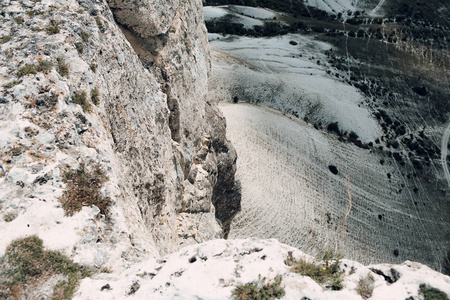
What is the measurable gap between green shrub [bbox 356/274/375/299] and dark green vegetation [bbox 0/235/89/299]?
4747 millimetres

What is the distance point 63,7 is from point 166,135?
6.16 meters

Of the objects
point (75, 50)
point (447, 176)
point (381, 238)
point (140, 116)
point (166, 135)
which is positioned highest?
point (75, 50)

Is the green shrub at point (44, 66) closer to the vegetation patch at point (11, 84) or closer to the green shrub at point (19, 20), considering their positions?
the vegetation patch at point (11, 84)

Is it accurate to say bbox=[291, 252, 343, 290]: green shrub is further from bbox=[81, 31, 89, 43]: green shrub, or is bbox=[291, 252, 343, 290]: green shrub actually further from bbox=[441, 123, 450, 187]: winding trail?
bbox=[441, 123, 450, 187]: winding trail

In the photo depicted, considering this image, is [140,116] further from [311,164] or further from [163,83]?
[311,164]

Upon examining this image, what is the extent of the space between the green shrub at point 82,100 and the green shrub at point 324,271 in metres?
5.96

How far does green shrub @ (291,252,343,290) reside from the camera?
5070 mm

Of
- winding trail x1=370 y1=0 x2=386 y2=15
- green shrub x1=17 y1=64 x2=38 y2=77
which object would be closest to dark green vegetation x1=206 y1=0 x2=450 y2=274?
winding trail x1=370 y1=0 x2=386 y2=15

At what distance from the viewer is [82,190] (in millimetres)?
6129

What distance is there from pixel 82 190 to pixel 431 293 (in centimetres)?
661

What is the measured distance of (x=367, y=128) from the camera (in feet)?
144

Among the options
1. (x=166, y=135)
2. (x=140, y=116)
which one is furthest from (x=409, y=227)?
(x=140, y=116)

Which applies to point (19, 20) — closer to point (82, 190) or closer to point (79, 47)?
point (79, 47)

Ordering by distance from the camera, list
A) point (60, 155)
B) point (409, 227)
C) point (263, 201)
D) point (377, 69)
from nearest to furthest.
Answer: point (60, 155) → point (263, 201) → point (409, 227) → point (377, 69)
